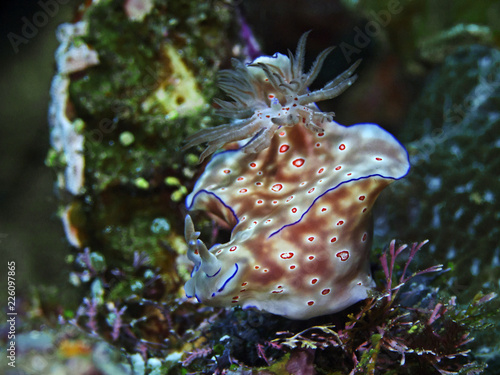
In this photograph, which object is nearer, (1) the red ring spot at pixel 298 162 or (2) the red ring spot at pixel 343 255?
(2) the red ring spot at pixel 343 255

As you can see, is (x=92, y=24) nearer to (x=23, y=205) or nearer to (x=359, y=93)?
(x=23, y=205)

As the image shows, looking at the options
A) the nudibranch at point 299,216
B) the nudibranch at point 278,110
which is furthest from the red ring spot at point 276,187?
the nudibranch at point 278,110

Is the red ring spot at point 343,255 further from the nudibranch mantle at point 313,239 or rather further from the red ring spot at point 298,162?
the red ring spot at point 298,162

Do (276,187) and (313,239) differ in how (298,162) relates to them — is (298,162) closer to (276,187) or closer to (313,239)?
(276,187)

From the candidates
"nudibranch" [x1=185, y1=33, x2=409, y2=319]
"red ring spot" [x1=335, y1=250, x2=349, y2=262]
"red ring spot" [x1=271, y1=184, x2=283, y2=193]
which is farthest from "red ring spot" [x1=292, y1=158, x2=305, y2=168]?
"red ring spot" [x1=335, y1=250, x2=349, y2=262]

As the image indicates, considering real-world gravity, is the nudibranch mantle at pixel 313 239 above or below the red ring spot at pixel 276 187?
below

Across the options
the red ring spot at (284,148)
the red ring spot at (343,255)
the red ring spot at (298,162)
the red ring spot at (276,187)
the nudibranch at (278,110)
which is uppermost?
the nudibranch at (278,110)

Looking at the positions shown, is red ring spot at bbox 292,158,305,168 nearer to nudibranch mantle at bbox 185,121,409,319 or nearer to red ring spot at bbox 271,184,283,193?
nudibranch mantle at bbox 185,121,409,319

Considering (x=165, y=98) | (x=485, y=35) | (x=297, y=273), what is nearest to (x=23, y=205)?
(x=165, y=98)

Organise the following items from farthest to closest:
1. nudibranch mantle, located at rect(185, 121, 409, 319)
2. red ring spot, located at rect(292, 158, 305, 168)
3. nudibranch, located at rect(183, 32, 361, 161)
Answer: red ring spot, located at rect(292, 158, 305, 168), nudibranch, located at rect(183, 32, 361, 161), nudibranch mantle, located at rect(185, 121, 409, 319)
